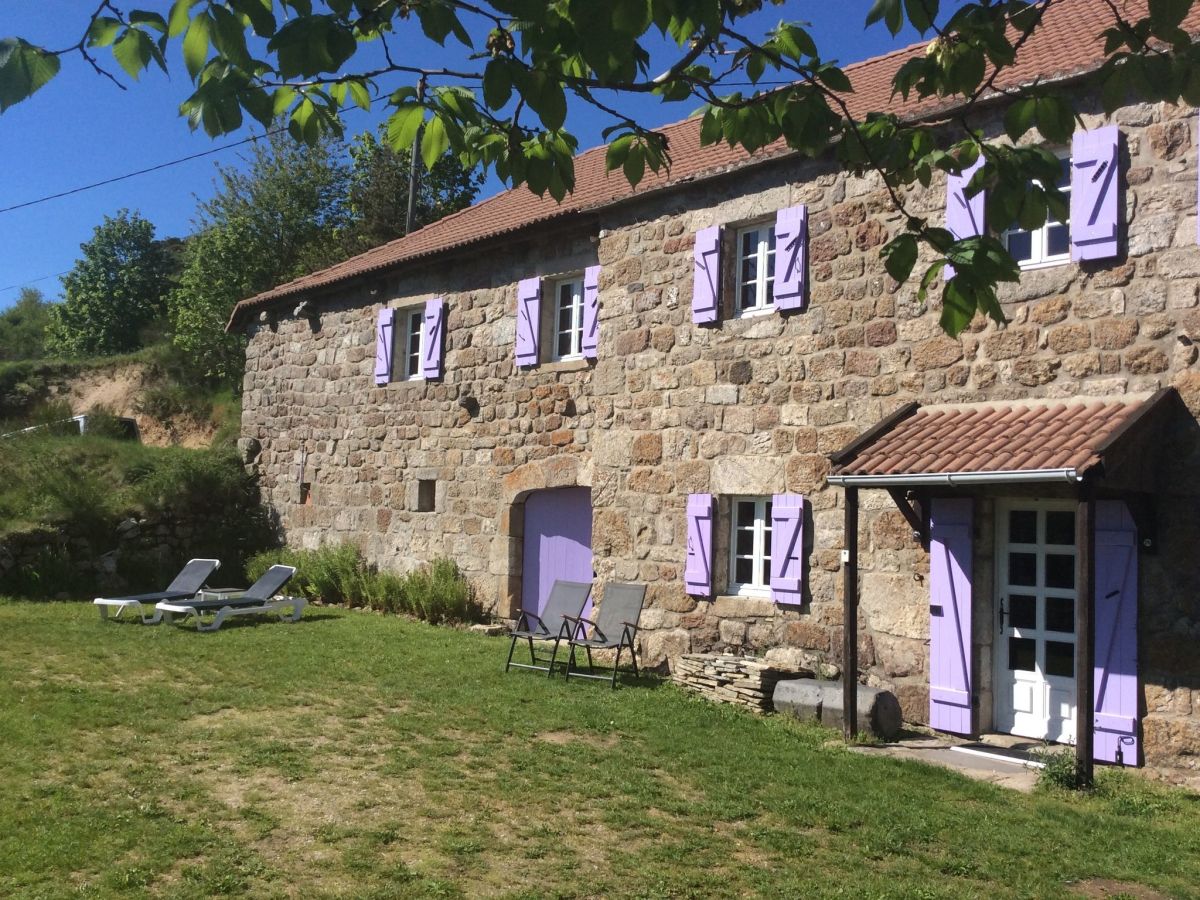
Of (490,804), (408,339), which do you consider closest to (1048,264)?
(490,804)

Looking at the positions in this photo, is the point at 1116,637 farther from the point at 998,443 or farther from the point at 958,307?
the point at 958,307

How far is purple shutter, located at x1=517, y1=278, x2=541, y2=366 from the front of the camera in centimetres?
Result: 1166

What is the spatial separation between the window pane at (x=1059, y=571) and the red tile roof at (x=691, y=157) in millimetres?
3337

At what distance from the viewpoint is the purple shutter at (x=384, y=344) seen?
13727 mm

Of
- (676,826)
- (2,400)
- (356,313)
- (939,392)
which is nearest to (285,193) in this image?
(2,400)

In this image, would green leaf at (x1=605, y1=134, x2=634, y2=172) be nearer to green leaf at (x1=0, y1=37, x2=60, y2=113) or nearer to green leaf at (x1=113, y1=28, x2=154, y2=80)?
green leaf at (x1=113, y1=28, x2=154, y2=80)

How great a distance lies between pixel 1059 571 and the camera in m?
7.12

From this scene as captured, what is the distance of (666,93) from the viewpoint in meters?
3.35

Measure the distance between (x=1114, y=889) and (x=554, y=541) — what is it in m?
7.93

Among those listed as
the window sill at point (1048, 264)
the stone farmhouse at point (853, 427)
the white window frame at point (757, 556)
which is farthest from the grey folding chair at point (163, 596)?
the window sill at point (1048, 264)

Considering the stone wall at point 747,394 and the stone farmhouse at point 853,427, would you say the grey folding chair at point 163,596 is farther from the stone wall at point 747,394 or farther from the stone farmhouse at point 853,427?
the stone farmhouse at point 853,427

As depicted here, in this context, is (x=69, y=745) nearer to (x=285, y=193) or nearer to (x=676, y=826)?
(x=676, y=826)

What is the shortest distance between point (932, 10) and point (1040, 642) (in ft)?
17.9

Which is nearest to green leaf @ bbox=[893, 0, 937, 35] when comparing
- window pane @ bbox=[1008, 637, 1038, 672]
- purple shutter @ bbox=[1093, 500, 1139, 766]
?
purple shutter @ bbox=[1093, 500, 1139, 766]
